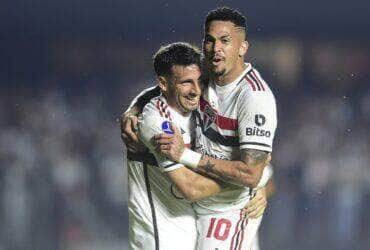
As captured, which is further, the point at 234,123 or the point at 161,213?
the point at 161,213

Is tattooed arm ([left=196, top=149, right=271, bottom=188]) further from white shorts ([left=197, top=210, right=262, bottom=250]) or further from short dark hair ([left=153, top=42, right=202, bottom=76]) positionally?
short dark hair ([left=153, top=42, right=202, bottom=76])

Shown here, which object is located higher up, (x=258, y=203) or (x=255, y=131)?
(x=255, y=131)

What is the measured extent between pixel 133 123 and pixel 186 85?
1.10 feet

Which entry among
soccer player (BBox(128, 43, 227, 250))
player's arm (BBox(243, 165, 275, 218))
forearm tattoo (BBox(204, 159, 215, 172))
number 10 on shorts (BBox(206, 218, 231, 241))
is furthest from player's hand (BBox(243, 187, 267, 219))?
forearm tattoo (BBox(204, 159, 215, 172))

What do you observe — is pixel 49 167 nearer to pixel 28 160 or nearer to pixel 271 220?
pixel 28 160

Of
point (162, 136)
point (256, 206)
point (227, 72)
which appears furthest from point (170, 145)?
point (256, 206)

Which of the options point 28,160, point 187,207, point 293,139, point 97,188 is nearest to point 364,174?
point 293,139

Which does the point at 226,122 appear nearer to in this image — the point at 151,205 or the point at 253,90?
the point at 253,90

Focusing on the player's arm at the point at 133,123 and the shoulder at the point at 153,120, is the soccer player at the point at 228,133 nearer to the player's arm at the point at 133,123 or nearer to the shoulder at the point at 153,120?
the shoulder at the point at 153,120

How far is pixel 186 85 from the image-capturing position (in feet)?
11.4

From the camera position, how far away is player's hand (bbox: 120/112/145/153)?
144 inches

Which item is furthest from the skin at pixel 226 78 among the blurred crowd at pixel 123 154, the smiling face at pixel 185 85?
the blurred crowd at pixel 123 154

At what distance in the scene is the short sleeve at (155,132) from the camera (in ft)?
11.3

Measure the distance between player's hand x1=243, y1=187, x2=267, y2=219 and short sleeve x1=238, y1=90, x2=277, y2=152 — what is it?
1.19 ft
